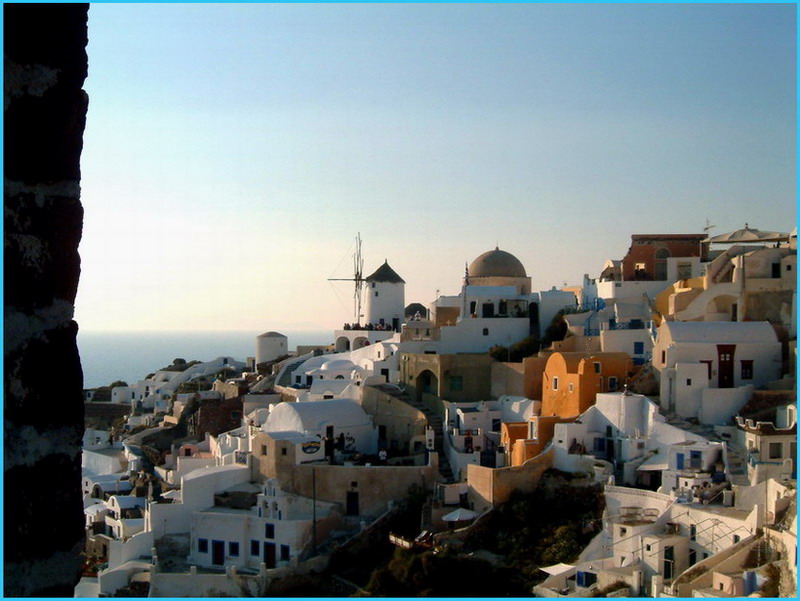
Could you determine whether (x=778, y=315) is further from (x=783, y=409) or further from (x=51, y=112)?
(x=51, y=112)

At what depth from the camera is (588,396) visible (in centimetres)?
1945

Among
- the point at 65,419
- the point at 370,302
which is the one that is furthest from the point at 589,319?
the point at 65,419

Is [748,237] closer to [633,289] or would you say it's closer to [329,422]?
[633,289]

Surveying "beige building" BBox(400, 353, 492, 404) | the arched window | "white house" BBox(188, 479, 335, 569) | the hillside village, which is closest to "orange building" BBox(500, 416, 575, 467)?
the hillside village

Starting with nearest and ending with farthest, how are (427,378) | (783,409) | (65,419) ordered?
(65,419)
(783,409)
(427,378)

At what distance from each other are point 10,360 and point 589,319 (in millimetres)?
22550

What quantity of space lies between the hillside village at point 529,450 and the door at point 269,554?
28 millimetres

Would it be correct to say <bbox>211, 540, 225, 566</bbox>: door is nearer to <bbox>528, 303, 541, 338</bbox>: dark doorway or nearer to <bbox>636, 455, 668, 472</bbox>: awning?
<bbox>636, 455, 668, 472</bbox>: awning

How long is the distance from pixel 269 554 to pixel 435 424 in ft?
16.5

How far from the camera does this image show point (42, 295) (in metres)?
1.61

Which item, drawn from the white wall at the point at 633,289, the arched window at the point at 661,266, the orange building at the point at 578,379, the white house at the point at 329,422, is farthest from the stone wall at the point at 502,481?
the arched window at the point at 661,266

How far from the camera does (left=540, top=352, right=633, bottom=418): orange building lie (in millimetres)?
19484

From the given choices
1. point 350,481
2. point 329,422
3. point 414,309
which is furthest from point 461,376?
point 414,309

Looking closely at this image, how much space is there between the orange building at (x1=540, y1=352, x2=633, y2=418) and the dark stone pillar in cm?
1820
